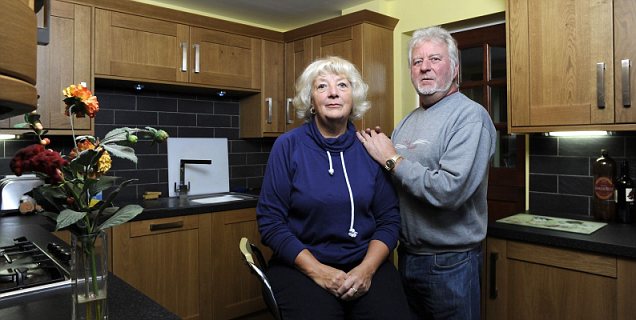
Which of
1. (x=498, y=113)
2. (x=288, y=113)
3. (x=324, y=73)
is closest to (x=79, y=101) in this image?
(x=324, y=73)

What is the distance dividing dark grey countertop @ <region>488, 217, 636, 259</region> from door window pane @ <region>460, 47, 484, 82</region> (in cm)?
107

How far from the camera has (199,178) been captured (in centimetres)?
342

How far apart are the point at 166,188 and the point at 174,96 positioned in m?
0.69

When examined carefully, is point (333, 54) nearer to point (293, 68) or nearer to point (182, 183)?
point (293, 68)

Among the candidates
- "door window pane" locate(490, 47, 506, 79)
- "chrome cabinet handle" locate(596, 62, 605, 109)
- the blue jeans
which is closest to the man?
the blue jeans

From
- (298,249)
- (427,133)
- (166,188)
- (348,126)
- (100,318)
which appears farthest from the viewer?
(166,188)

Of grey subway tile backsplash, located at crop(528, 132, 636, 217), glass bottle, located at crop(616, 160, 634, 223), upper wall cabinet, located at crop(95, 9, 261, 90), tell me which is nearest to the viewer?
glass bottle, located at crop(616, 160, 634, 223)

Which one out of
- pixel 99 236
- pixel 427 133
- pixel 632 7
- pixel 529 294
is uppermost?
pixel 632 7

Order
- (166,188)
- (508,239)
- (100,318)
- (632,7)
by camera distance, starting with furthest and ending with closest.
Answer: (166,188) → (508,239) → (632,7) → (100,318)

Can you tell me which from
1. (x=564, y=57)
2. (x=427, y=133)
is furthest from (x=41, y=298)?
(x=564, y=57)

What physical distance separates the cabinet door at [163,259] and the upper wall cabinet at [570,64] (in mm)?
2007

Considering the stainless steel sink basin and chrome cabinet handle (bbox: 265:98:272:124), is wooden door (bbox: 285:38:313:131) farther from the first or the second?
the stainless steel sink basin

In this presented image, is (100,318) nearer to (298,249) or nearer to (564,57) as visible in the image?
(298,249)

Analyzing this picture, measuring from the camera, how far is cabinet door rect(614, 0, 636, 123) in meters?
1.89
